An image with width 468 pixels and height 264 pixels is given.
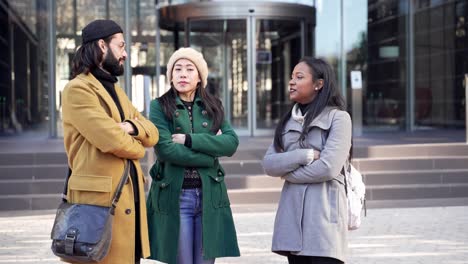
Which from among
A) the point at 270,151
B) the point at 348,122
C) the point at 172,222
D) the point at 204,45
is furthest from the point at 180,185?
the point at 204,45

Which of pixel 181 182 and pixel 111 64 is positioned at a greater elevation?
pixel 111 64

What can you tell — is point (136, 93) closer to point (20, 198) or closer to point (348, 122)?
point (20, 198)

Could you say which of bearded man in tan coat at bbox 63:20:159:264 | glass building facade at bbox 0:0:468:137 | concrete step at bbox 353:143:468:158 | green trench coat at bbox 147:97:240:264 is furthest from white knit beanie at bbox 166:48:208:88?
glass building facade at bbox 0:0:468:137

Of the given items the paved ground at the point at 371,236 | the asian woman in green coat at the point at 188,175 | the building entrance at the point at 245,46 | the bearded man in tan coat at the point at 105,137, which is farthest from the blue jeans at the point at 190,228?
the building entrance at the point at 245,46

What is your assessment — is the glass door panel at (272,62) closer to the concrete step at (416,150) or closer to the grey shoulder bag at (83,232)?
the concrete step at (416,150)

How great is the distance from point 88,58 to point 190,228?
1.13 meters

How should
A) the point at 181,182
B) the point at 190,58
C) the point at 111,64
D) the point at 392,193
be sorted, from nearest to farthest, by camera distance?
the point at 111,64 → the point at 181,182 → the point at 190,58 → the point at 392,193

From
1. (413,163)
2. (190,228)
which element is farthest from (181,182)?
(413,163)

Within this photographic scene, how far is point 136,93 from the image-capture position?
58.2 feet

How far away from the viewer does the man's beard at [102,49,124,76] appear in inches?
153

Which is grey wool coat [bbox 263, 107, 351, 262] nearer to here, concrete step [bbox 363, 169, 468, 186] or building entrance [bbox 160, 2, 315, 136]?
concrete step [bbox 363, 169, 468, 186]

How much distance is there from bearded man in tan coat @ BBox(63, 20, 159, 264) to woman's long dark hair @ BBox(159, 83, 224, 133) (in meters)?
0.43

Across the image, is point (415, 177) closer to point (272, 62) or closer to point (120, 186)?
point (272, 62)

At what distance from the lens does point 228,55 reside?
17656 mm
